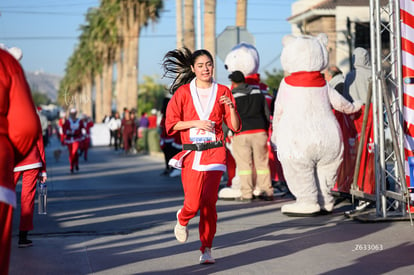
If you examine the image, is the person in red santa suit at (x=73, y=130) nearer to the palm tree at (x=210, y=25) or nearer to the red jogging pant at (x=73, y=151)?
the red jogging pant at (x=73, y=151)

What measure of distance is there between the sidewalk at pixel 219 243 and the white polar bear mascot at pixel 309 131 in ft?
1.13

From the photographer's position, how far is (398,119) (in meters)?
9.11

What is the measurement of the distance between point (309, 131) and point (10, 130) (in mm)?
6199

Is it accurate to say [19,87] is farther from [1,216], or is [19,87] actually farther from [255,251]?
[255,251]

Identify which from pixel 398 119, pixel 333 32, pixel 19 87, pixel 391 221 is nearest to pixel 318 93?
pixel 398 119

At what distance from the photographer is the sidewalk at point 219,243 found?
22.0 feet

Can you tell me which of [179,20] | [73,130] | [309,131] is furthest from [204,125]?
[179,20]

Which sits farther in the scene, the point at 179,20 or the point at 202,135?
the point at 179,20

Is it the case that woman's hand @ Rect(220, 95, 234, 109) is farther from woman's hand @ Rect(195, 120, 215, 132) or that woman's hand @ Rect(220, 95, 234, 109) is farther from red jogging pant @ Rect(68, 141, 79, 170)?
red jogging pant @ Rect(68, 141, 79, 170)

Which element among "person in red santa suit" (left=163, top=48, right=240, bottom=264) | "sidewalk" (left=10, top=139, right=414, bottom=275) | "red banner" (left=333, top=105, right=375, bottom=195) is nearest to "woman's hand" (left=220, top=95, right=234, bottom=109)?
"person in red santa suit" (left=163, top=48, right=240, bottom=264)

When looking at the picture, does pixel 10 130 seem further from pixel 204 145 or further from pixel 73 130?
pixel 73 130

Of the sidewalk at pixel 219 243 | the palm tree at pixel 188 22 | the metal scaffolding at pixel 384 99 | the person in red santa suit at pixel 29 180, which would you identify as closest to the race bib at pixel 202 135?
the sidewalk at pixel 219 243

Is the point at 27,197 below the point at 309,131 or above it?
below

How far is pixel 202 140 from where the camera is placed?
270 inches
